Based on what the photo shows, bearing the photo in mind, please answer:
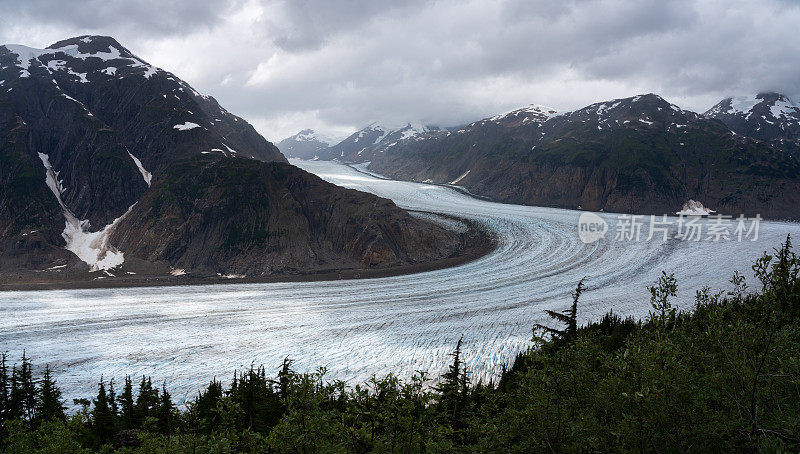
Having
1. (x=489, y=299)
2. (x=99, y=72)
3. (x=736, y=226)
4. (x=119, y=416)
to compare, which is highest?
(x=99, y=72)

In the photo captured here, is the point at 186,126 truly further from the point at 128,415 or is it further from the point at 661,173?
the point at 661,173

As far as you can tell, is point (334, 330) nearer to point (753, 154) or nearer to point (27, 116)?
point (27, 116)

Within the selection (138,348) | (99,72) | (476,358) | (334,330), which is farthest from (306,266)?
(99,72)

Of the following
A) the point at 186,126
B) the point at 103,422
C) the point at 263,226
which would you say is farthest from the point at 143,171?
the point at 103,422

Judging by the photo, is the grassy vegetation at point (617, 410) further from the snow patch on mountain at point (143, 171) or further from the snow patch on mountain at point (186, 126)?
the snow patch on mountain at point (186, 126)

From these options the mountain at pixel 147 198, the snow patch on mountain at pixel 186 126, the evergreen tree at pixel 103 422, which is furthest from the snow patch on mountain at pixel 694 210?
the evergreen tree at pixel 103 422

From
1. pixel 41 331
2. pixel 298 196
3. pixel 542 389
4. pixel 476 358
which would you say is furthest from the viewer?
pixel 298 196

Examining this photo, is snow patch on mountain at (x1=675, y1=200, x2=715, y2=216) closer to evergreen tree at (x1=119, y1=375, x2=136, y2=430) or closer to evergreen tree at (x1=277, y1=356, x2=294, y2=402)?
evergreen tree at (x1=277, y1=356, x2=294, y2=402)
